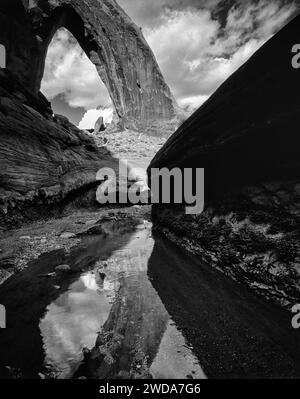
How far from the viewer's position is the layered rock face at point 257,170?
164 inches

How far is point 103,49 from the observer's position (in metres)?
33.3

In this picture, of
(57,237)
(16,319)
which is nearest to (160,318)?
(16,319)

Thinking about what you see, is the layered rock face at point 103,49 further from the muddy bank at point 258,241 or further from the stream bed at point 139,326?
the stream bed at point 139,326

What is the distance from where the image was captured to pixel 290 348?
312cm

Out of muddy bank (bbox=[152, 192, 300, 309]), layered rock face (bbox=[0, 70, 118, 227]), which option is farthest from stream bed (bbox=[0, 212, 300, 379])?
layered rock face (bbox=[0, 70, 118, 227])

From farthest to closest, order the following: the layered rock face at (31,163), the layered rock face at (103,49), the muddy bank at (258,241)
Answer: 1. the layered rock face at (103,49)
2. the layered rock face at (31,163)
3. the muddy bank at (258,241)

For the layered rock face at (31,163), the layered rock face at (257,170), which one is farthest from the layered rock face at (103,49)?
the layered rock face at (257,170)

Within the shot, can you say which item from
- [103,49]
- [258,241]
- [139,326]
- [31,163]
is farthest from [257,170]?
[103,49]

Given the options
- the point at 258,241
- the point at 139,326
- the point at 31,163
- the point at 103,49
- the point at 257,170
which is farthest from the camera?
the point at 103,49

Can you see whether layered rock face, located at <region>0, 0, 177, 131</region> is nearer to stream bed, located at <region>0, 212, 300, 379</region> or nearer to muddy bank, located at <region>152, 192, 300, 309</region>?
muddy bank, located at <region>152, 192, 300, 309</region>

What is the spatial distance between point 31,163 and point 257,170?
418 inches

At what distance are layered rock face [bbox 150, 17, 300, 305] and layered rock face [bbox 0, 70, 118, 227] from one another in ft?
26.1

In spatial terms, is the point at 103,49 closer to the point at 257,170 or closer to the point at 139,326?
the point at 257,170

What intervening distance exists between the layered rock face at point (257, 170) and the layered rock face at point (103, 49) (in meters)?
18.0
